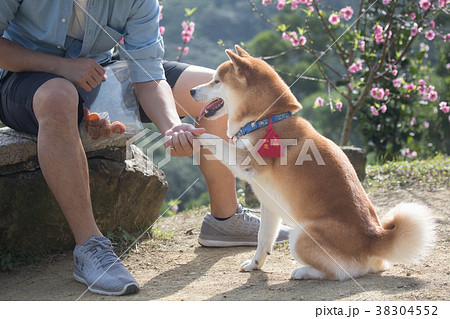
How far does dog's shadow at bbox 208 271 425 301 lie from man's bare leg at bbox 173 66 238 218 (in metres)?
0.71

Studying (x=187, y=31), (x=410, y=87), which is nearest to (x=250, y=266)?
(x=187, y=31)

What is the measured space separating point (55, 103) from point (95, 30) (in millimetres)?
539

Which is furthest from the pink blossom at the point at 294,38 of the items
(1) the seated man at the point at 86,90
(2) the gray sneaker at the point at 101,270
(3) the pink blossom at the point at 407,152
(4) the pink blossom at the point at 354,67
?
(2) the gray sneaker at the point at 101,270

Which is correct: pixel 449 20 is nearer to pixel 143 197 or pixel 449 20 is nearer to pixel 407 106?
pixel 407 106

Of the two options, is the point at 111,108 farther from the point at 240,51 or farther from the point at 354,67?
the point at 354,67

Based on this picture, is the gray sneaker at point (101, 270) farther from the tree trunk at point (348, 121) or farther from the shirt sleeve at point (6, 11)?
the tree trunk at point (348, 121)

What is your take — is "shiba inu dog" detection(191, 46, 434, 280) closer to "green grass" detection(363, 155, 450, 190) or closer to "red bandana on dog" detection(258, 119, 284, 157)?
"red bandana on dog" detection(258, 119, 284, 157)

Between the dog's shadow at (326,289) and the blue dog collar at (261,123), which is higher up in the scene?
the blue dog collar at (261,123)

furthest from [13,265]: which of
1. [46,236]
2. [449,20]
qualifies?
[449,20]

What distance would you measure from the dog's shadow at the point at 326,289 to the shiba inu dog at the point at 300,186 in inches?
2.4

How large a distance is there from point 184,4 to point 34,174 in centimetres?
383

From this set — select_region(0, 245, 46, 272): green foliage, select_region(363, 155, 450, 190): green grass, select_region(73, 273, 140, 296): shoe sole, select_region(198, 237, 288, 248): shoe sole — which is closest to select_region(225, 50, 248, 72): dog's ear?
select_region(198, 237, 288, 248): shoe sole

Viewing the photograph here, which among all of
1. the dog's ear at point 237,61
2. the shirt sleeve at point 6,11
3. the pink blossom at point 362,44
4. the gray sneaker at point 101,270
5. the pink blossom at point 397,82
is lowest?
the gray sneaker at point 101,270

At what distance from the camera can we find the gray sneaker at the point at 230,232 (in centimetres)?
276
